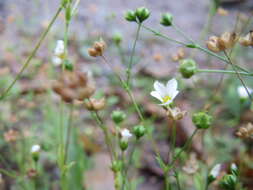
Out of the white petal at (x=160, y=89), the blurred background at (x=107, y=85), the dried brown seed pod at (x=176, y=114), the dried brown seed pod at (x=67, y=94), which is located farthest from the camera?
the blurred background at (x=107, y=85)

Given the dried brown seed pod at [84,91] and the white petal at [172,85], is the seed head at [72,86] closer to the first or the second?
the dried brown seed pod at [84,91]

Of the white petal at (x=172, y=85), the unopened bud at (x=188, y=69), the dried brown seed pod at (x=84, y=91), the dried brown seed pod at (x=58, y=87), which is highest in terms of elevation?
the dried brown seed pod at (x=58, y=87)

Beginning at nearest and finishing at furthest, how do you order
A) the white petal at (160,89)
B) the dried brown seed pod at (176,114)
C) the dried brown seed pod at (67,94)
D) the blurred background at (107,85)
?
the dried brown seed pod at (67,94) < the dried brown seed pod at (176,114) < the white petal at (160,89) < the blurred background at (107,85)

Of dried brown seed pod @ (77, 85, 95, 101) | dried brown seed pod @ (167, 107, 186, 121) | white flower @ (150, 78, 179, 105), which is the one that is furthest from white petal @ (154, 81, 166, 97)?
dried brown seed pod @ (77, 85, 95, 101)

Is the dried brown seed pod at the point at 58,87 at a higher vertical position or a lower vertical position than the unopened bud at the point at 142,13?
lower

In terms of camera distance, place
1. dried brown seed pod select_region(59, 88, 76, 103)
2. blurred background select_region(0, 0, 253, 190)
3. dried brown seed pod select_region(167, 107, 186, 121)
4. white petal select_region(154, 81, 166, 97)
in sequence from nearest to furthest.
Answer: dried brown seed pod select_region(59, 88, 76, 103) < dried brown seed pod select_region(167, 107, 186, 121) < white petal select_region(154, 81, 166, 97) < blurred background select_region(0, 0, 253, 190)

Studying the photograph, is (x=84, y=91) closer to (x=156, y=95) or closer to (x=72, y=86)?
(x=72, y=86)

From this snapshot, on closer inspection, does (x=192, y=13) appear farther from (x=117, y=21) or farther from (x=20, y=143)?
(x=20, y=143)

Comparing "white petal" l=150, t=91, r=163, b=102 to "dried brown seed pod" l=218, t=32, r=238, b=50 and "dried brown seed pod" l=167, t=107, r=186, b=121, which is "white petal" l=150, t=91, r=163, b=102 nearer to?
"dried brown seed pod" l=167, t=107, r=186, b=121

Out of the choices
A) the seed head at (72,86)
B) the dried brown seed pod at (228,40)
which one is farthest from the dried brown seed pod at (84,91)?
the dried brown seed pod at (228,40)

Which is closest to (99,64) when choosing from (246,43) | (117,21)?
(117,21)

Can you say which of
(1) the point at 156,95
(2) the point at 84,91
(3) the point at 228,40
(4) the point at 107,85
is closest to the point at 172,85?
(1) the point at 156,95
